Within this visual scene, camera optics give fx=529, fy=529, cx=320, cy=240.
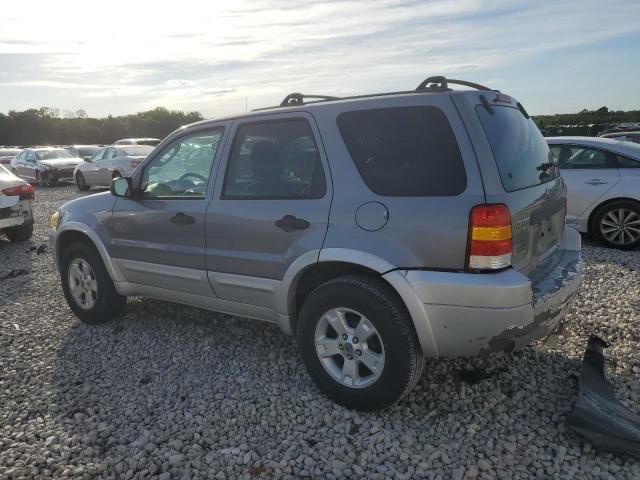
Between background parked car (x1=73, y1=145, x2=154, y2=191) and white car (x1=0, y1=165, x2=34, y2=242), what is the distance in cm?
775

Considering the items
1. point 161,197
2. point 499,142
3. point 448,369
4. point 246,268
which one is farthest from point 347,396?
point 161,197

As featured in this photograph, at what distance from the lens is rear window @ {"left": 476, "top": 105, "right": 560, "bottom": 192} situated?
2945 mm

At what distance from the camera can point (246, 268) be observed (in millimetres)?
3646

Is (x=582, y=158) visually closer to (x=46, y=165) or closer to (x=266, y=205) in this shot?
(x=266, y=205)

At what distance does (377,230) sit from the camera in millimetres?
3006

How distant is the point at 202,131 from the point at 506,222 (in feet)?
7.83

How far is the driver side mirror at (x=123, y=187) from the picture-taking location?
4305mm

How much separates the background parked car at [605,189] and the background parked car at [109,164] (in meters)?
13.1

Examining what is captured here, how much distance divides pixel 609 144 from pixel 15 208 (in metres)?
9.15

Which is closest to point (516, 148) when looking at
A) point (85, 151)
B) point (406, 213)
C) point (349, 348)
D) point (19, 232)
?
point (406, 213)

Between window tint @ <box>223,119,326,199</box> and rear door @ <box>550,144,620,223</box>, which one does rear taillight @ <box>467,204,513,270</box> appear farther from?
rear door @ <box>550,144,620,223</box>

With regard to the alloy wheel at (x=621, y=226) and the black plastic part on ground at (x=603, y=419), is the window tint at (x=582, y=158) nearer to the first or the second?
the alloy wheel at (x=621, y=226)

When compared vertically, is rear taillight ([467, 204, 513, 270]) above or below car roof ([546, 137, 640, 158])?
below

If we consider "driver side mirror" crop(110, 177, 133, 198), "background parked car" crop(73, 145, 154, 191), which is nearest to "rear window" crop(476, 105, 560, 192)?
"driver side mirror" crop(110, 177, 133, 198)
